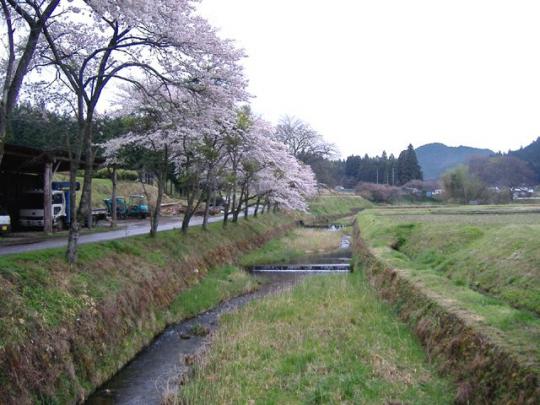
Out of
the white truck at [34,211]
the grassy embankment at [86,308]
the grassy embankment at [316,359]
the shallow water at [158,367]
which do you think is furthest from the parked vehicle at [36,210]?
the grassy embankment at [316,359]

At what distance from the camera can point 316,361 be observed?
9.92 meters

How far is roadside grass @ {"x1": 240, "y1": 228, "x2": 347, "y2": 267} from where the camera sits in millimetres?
29188

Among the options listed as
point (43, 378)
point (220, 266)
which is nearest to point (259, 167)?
point (220, 266)

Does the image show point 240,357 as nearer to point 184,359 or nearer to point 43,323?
point 184,359

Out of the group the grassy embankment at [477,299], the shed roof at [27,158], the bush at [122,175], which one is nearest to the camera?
the grassy embankment at [477,299]

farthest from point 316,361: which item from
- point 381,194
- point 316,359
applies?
point 381,194

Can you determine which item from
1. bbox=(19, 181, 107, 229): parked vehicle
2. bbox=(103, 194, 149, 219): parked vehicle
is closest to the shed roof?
bbox=(19, 181, 107, 229): parked vehicle

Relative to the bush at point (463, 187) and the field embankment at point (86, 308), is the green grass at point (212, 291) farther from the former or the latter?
the bush at point (463, 187)

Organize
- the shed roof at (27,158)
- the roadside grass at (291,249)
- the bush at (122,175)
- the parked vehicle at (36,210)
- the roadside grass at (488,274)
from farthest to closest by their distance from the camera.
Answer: the bush at (122,175), the roadside grass at (291,249), the parked vehicle at (36,210), the shed roof at (27,158), the roadside grass at (488,274)

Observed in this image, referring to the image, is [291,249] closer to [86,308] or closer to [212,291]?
[212,291]

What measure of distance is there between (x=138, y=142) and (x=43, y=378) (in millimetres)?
14802

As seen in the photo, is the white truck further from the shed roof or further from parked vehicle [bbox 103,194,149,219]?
parked vehicle [bbox 103,194,149,219]

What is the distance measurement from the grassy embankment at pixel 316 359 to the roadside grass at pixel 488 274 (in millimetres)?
1364

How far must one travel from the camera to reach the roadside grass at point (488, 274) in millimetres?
8039
